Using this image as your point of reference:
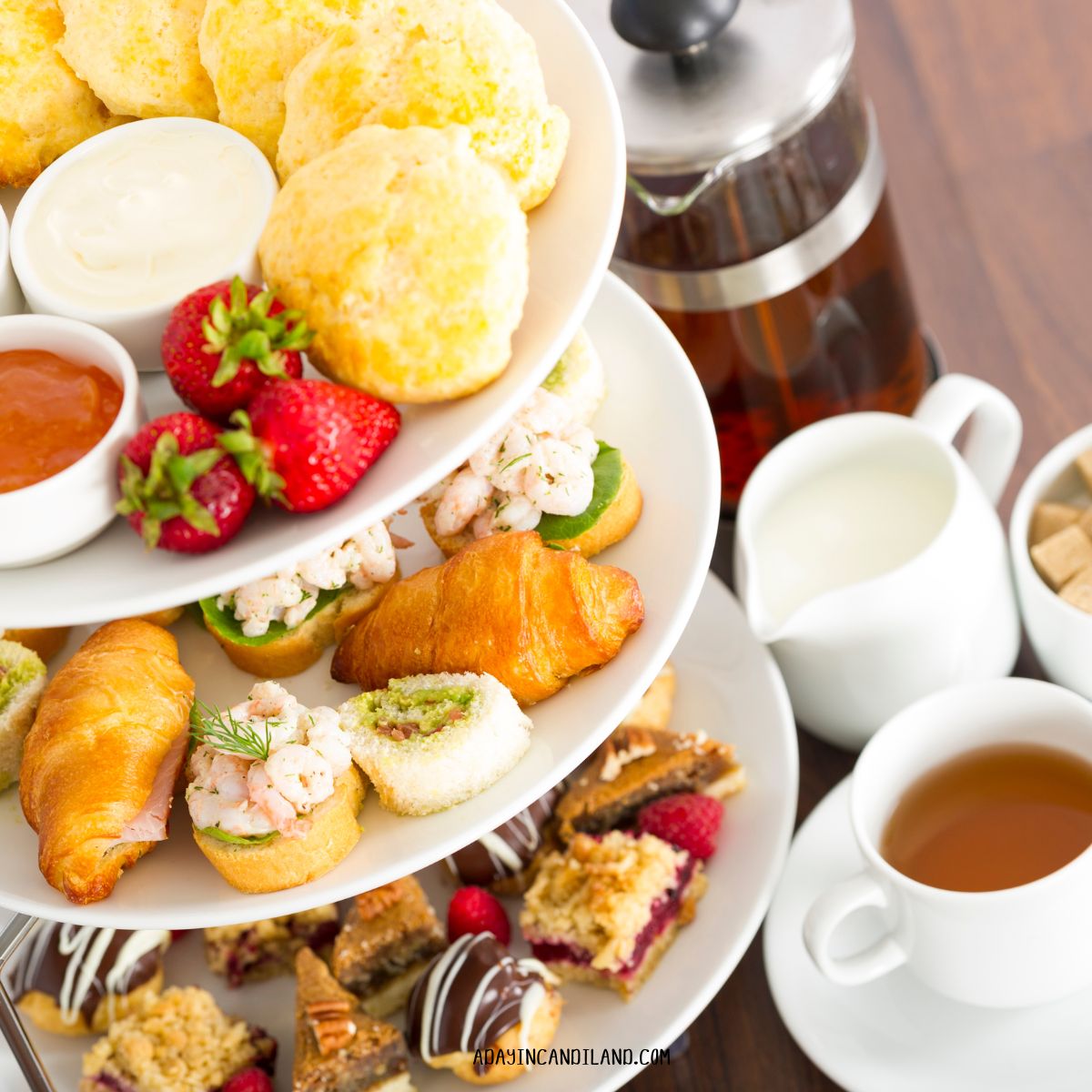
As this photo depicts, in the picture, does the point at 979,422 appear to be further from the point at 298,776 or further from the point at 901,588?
the point at 298,776

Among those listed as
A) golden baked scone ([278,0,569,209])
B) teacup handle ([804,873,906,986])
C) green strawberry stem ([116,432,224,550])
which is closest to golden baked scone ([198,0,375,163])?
golden baked scone ([278,0,569,209])

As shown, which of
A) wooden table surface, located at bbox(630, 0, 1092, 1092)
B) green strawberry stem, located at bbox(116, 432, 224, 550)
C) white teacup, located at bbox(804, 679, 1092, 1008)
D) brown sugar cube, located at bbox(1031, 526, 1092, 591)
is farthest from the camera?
wooden table surface, located at bbox(630, 0, 1092, 1092)

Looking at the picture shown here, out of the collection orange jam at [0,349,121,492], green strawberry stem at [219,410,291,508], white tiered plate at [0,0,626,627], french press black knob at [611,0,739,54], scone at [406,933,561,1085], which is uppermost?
orange jam at [0,349,121,492]

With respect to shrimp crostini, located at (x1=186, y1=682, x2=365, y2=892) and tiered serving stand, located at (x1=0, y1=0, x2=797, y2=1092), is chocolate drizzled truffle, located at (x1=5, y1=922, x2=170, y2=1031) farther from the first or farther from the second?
shrimp crostini, located at (x1=186, y1=682, x2=365, y2=892)

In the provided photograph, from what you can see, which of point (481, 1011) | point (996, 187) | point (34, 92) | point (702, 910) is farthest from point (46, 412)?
point (996, 187)

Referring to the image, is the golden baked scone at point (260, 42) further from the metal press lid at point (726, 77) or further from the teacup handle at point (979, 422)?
the teacup handle at point (979, 422)

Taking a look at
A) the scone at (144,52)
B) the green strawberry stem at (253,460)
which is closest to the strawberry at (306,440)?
the green strawberry stem at (253,460)
